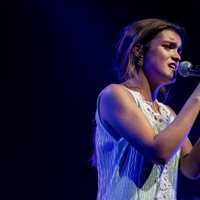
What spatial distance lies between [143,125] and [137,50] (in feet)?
1.38

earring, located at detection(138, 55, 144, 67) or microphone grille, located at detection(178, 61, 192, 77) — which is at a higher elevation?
microphone grille, located at detection(178, 61, 192, 77)

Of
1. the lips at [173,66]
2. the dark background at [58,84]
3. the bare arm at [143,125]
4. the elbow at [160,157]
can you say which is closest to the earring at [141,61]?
the lips at [173,66]

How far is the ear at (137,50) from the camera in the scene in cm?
170

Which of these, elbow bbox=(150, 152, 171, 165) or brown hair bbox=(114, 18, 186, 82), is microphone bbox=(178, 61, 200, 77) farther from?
elbow bbox=(150, 152, 171, 165)

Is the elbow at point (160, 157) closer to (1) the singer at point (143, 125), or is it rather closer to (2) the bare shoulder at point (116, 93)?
(1) the singer at point (143, 125)

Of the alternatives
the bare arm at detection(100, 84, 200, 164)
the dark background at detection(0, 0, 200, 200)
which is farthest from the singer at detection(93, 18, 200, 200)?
the dark background at detection(0, 0, 200, 200)

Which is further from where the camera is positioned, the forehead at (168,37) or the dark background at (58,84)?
the dark background at (58,84)

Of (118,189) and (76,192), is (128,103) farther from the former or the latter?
(76,192)

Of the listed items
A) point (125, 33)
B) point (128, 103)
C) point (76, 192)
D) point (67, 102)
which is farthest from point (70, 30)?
point (128, 103)

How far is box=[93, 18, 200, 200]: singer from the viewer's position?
137 cm

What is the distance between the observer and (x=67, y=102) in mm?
Result: 3316

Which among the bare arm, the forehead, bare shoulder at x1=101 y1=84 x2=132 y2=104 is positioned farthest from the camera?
the forehead

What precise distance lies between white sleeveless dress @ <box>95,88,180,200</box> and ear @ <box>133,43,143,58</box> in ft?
0.67

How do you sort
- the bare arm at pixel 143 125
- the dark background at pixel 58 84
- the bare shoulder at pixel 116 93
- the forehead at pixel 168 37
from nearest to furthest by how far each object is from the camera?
the bare arm at pixel 143 125 → the bare shoulder at pixel 116 93 → the forehead at pixel 168 37 → the dark background at pixel 58 84
